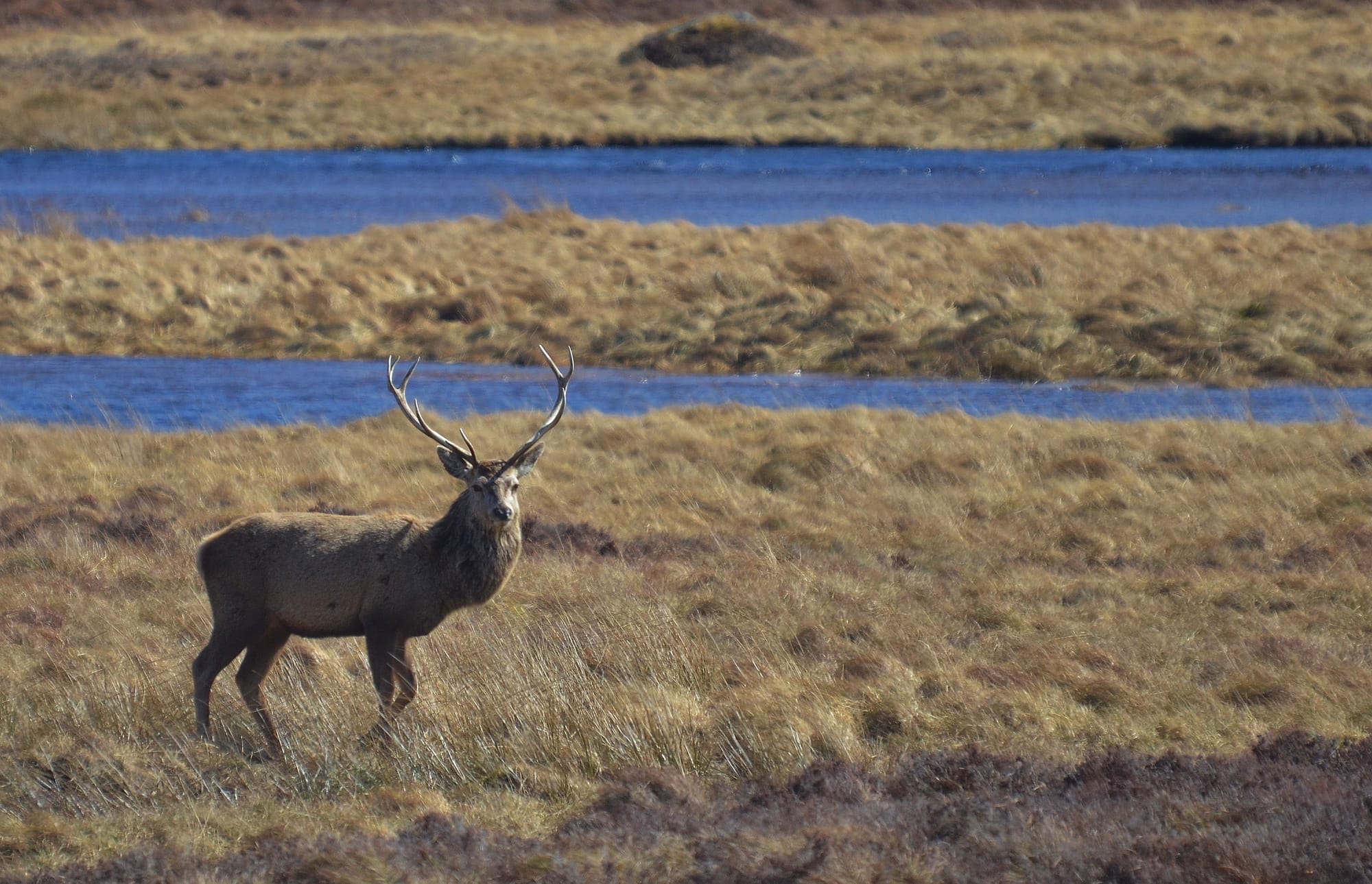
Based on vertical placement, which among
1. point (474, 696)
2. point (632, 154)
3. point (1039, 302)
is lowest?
point (632, 154)

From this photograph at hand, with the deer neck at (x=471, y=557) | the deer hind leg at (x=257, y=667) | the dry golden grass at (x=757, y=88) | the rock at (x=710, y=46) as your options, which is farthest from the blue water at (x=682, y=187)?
the deer neck at (x=471, y=557)

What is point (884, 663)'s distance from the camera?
902 cm

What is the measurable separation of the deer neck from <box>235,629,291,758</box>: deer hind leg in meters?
0.86

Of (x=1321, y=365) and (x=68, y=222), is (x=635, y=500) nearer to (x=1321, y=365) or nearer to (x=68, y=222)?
(x=1321, y=365)

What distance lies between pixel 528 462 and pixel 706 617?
2.74 metres

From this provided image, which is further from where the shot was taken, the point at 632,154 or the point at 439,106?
the point at 439,106

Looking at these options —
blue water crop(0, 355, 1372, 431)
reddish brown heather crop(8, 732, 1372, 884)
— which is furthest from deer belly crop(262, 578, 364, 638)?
blue water crop(0, 355, 1372, 431)

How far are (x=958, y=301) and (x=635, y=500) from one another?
1019 centimetres

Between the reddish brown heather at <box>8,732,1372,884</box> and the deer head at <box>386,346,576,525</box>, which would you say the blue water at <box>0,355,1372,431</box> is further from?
the reddish brown heather at <box>8,732,1372,884</box>

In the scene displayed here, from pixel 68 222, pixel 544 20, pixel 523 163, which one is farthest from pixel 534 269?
pixel 544 20

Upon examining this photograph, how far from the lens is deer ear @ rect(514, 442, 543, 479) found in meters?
7.75

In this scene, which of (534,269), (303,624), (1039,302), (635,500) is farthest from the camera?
(534,269)

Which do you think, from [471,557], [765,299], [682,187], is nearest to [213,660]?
[471,557]

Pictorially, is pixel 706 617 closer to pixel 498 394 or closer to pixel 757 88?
pixel 498 394
